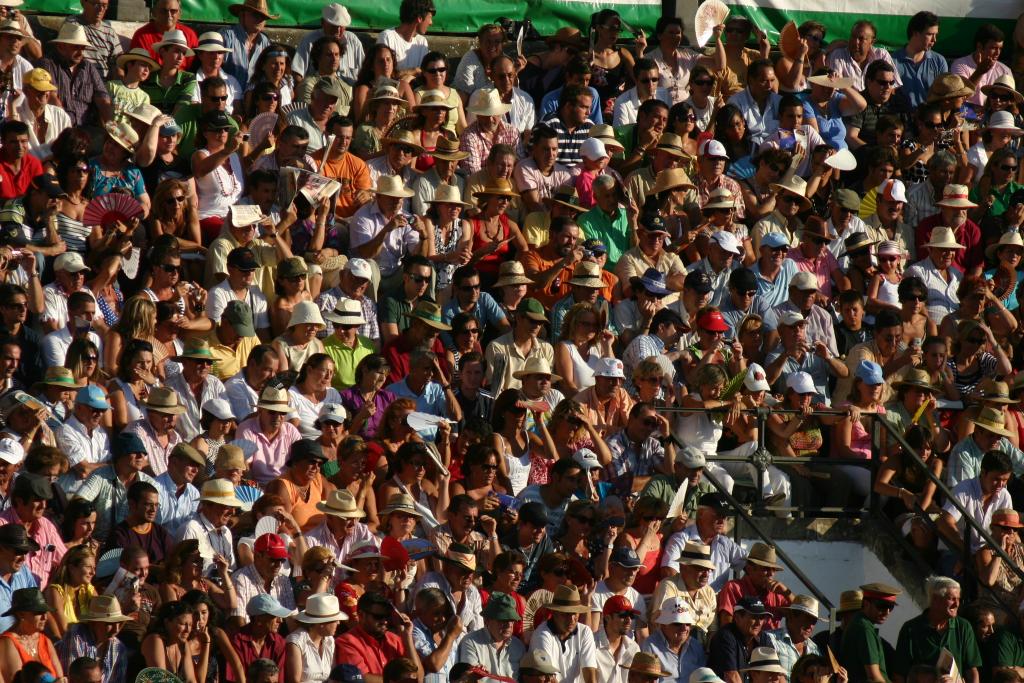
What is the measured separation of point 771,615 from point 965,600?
1.69m

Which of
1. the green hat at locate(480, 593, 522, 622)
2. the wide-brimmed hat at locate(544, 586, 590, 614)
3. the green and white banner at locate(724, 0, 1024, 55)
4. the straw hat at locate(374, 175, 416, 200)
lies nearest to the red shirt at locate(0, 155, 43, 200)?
the straw hat at locate(374, 175, 416, 200)

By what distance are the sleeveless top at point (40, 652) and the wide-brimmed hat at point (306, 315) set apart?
3779 millimetres

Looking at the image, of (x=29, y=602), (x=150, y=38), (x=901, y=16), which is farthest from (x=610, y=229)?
(x=29, y=602)

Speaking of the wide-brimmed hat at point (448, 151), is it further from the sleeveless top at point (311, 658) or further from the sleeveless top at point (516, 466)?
the sleeveless top at point (311, 658)

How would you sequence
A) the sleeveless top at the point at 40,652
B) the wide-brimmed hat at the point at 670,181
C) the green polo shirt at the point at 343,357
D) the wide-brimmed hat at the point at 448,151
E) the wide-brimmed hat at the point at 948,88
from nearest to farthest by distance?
the sleeveless top at the point at 40,652 < the green polo shirt at the point at 343,357 < the wide-brimmed hat at the point at 448,151 < the wide-brimmed hat at the point at 670,181 < the wide-brimmed hat at the point at 948,88

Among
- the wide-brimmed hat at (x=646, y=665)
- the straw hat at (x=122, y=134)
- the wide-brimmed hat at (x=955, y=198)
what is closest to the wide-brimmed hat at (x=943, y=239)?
the wide-brimmed hat at (x=955, y=198)

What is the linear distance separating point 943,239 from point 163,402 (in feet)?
23.2

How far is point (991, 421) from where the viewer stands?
17828mm

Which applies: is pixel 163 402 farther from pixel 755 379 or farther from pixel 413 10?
pixel 413 10

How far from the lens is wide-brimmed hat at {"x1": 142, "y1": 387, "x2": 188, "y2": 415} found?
52.1 ft

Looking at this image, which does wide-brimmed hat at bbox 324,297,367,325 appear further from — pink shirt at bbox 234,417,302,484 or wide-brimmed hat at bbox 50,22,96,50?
wide-brimmed hat at bbox 50,22,96,50

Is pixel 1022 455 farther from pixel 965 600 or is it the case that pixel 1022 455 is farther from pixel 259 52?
pixel 259 52

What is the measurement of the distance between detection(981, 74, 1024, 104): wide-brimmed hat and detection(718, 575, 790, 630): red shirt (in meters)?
6.91

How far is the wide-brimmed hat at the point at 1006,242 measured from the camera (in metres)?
20.0
